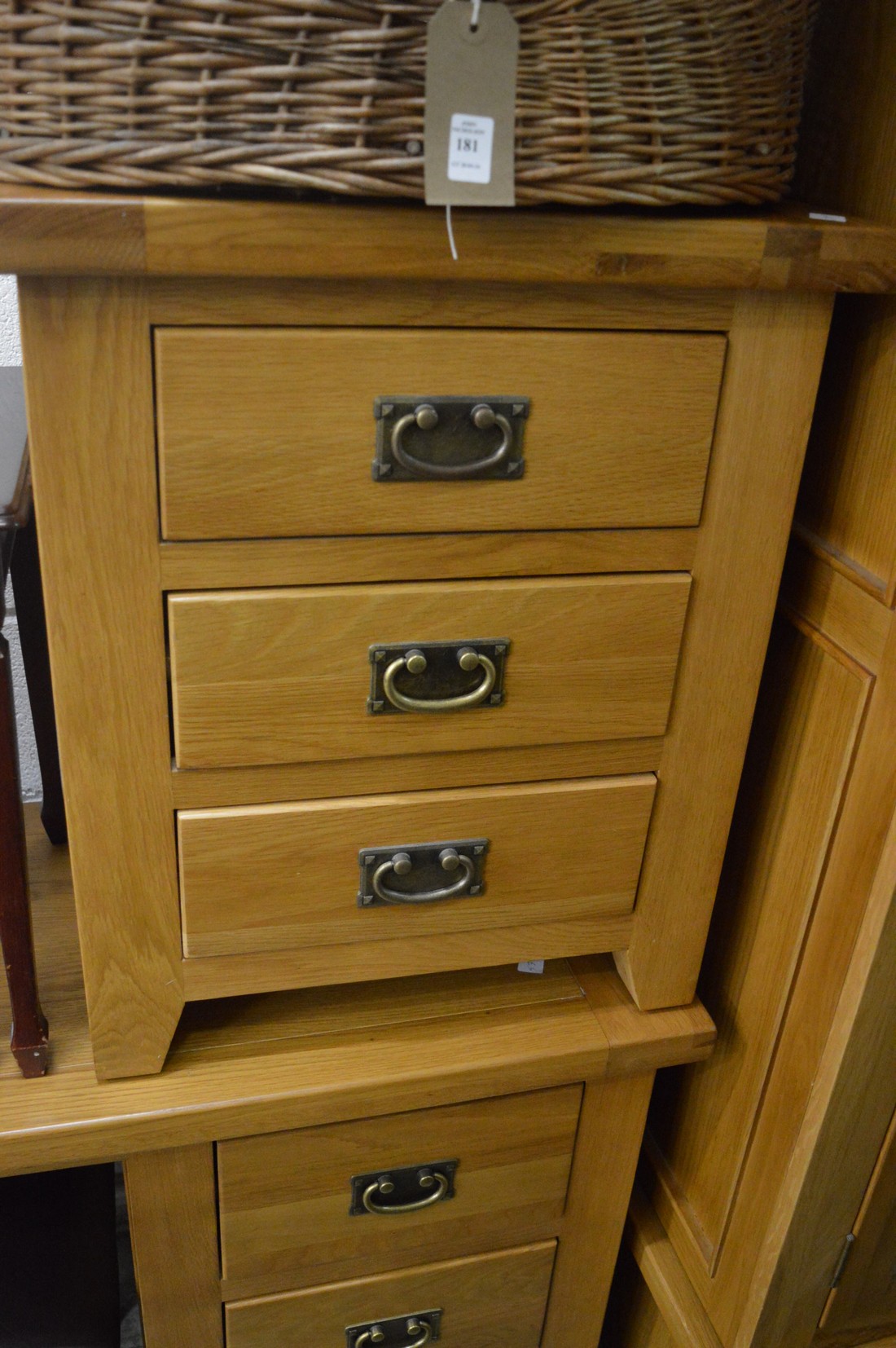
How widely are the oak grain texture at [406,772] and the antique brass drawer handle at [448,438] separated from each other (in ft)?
0.65

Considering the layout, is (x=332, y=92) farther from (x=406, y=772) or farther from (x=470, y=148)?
(x=406, y=772)

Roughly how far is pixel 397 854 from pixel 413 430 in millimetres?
293

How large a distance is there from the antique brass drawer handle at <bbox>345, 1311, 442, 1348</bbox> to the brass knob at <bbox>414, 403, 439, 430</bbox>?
2.54 feet

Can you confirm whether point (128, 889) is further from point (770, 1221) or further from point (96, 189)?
point (770, 1221)

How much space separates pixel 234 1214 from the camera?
2.89 feet

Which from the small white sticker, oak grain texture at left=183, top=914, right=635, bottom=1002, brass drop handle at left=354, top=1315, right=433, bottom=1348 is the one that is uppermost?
the small white sticker

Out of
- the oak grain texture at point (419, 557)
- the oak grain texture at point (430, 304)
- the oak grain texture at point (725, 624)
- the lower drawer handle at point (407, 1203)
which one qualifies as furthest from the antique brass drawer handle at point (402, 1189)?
the oak grain texture at point (430, 304)

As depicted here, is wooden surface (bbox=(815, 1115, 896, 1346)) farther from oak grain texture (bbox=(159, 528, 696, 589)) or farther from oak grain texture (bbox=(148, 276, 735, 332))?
oak grain texture (bbox=(148, 276, 735, 332))

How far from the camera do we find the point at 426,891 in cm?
81

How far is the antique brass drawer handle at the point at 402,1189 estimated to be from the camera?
2.97ft

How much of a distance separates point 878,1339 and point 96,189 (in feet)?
3.32

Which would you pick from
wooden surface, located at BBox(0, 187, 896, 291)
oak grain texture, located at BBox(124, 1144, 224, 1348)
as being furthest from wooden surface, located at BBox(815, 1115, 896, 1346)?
wooden surface, located at BBox(0, 187, 896, 291)

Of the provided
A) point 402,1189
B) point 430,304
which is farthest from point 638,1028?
point 430,304

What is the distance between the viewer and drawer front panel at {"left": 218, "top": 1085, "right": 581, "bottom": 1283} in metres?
0.88
